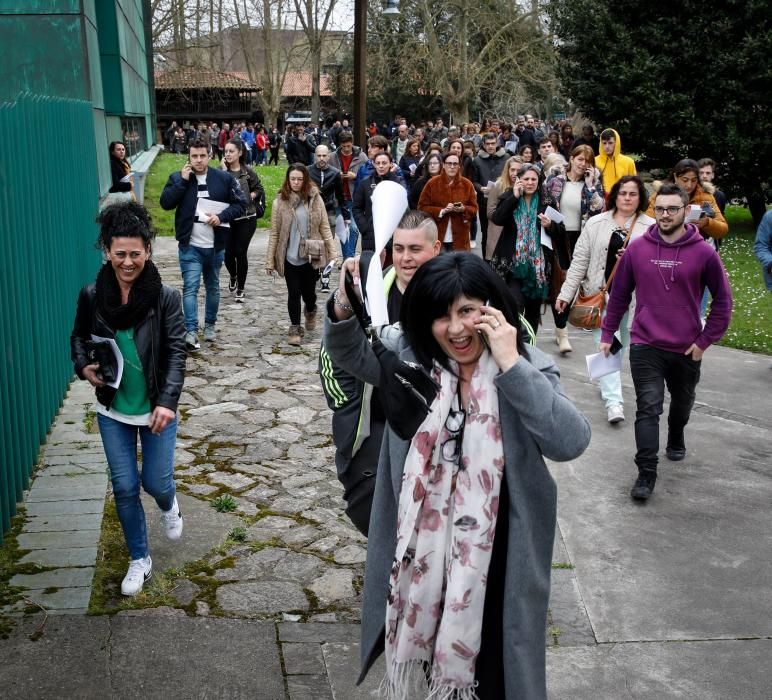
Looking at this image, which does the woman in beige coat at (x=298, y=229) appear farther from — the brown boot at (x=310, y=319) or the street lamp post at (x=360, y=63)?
the street lamp post at (x=360, y=63)

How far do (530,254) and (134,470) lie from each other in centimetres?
470

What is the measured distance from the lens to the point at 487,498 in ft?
9.43

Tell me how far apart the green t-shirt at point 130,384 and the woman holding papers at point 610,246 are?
385 cm

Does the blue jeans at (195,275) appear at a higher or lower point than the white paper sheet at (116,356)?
lower

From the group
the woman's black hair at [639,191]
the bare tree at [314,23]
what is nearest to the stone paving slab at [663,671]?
the woman's black hair at [639,191]

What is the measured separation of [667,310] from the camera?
239 inches

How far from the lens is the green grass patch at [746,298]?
10.4m

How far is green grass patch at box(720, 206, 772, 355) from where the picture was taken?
10.4 metres

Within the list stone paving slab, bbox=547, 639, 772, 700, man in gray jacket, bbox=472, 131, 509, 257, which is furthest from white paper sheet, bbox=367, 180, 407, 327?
man in gray jacket, bbox=472, 131, 509, 257

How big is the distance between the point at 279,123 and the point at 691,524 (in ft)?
236

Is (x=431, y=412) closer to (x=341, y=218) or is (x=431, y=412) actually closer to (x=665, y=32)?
(x=341, y=218)

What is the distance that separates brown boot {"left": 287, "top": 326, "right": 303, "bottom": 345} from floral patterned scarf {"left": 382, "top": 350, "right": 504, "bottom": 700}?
7.05m

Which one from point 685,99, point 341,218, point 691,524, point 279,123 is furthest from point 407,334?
point 279,123

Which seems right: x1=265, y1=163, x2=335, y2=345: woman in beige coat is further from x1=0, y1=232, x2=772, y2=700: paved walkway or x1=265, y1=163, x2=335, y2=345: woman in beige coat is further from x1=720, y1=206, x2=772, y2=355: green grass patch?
x1=720, y1=206, x2=772, y2=355: green grass patch
